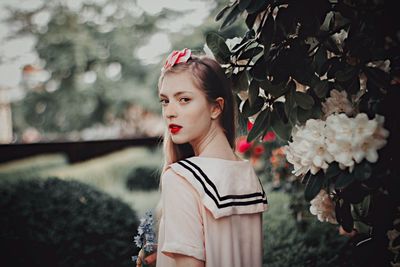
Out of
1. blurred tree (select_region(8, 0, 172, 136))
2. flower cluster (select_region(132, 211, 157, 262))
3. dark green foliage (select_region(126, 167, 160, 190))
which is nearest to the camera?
flower cluster (select_region(132, 211, 157, 262))

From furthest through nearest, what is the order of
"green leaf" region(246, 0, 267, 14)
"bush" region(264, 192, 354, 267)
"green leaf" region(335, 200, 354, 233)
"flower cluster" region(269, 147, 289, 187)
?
"flower cluster" region(269, 147, 289, 187), "bush" region(264, 192, 354, 267), "green leaf" region(335, 200, 354, 233), "green leaf" region(246, 0, 267, 14)

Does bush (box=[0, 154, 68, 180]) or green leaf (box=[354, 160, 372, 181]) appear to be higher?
bush (box=[0, 154, 68, 180])

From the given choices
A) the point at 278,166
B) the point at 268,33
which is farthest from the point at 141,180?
the point at 268,33

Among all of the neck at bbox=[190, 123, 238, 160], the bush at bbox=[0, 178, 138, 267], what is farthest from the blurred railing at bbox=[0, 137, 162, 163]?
the neck at bbox=[190, 123, 238, 160]

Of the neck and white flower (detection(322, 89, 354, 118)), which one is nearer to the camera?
white flower (detection(322, 89, 354, 118))

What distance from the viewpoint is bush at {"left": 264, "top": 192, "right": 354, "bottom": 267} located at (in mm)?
3257

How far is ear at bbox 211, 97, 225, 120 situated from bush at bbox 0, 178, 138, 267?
1.71m

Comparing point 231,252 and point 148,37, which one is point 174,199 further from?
point 148,37

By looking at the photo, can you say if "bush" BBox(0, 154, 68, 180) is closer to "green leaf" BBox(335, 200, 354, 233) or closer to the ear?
the ear

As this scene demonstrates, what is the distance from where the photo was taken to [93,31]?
11391 millimetres

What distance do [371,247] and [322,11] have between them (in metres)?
0.84

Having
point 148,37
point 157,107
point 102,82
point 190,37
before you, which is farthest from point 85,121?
point 190,37

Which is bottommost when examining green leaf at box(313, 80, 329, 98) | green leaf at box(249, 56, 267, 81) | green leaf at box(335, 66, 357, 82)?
green leaf at box(313, 80, 329, 98)

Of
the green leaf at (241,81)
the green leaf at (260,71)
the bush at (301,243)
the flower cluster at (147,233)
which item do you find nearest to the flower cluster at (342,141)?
the green leaf at (260,71)
